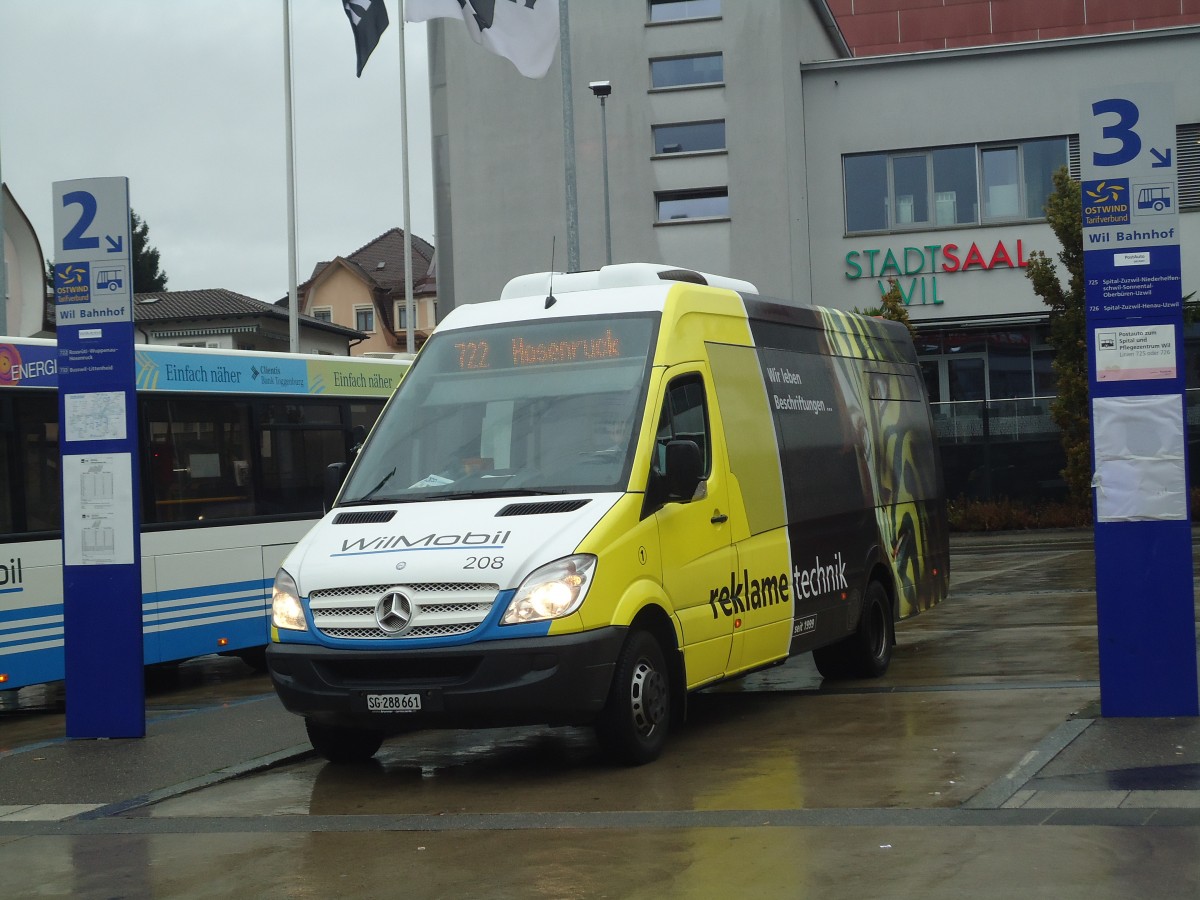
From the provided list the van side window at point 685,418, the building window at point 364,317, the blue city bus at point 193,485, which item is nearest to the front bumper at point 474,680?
the van side window at point 685,418

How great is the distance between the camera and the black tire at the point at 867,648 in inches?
465

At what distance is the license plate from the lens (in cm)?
822

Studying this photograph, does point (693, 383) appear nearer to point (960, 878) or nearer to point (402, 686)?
point (402, 686)

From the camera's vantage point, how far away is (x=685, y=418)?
31.1 feet

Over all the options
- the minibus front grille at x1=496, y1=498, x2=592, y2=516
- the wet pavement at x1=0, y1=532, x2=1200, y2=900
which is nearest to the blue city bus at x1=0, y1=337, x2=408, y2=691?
the wet pavement at x1=0, y1=532, x2=1200, y2=900

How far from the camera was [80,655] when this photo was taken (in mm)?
10531

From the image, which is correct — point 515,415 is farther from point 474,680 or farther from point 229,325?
point 229,325

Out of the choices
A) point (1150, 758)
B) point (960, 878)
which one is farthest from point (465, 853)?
point (1150, 758)

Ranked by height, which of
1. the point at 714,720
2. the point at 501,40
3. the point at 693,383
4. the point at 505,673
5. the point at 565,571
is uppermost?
the point at 501,40

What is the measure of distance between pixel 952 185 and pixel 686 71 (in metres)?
7.89

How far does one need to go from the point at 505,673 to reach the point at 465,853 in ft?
4.47

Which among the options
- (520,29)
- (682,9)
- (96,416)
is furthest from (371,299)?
(96,416)

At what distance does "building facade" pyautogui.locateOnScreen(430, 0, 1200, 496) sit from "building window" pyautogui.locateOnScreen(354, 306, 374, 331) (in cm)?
5244

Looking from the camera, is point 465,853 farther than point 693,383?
No
